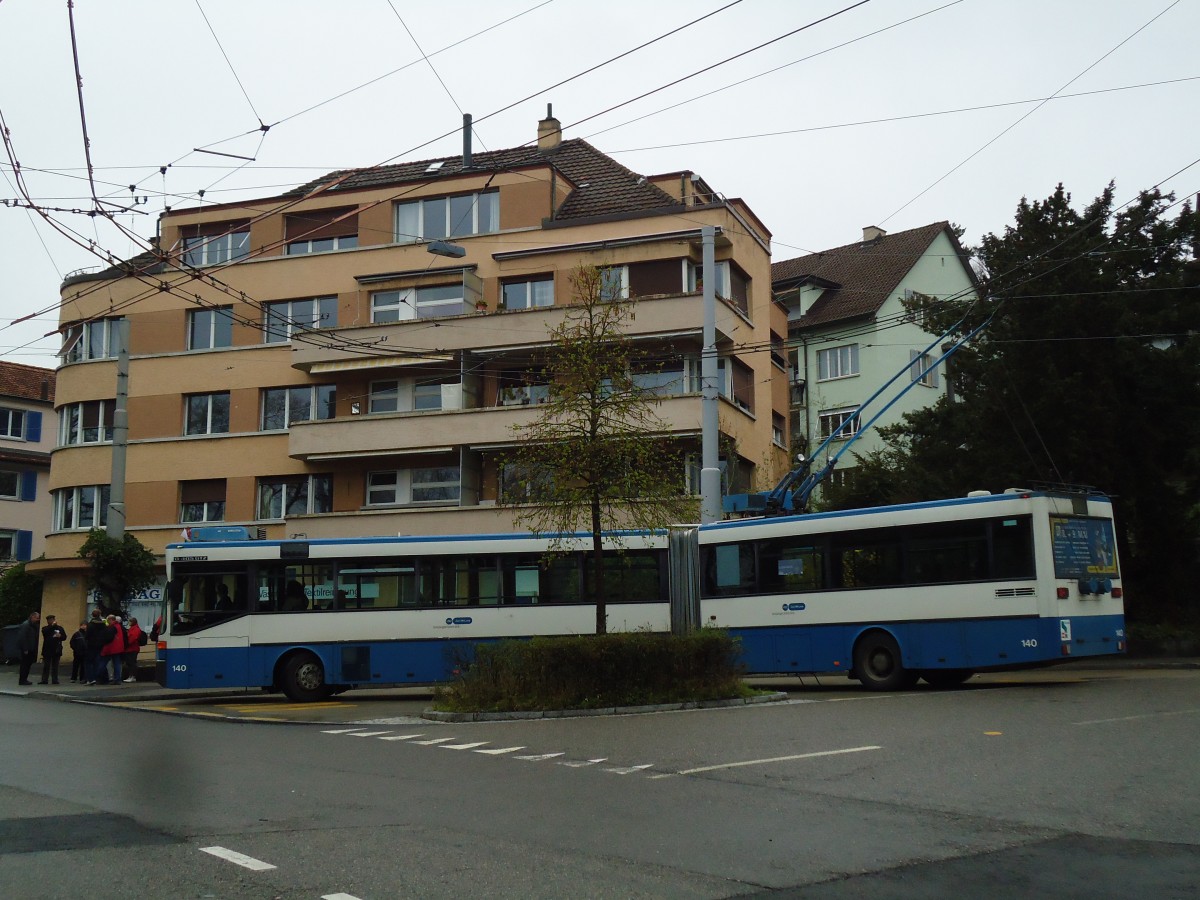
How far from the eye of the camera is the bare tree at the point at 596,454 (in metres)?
19.3

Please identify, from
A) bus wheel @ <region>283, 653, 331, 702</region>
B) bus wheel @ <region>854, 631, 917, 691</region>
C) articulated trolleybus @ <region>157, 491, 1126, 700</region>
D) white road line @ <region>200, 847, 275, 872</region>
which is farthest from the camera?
bus wheel @ <region>283, 653, 331, 702</region>

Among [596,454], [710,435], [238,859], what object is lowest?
[238,859]

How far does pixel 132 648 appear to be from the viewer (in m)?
28.9

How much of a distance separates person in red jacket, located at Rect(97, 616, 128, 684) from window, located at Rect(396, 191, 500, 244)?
15158 mm

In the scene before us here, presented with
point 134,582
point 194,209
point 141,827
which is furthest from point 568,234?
point 141,827

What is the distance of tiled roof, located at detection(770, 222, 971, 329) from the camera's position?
171 feet

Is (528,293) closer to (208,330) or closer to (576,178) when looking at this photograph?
(576,178)

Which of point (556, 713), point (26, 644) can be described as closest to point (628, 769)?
point (556, 713)

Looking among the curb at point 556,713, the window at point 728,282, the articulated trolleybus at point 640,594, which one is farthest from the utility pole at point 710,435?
the window at point 728,282

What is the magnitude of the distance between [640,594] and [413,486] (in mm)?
15926

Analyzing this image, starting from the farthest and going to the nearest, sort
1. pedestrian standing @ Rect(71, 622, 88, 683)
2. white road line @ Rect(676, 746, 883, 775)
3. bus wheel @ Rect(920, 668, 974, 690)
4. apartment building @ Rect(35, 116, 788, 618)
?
apartment building @ Rect(35, 116, 788, 618)
pedestrian standing @ Rect(71, 622, 88, 683)
bus wheel @ Rect(920, 668, 974, 690)
white road line @ Rect(676, 746, 883, 775)

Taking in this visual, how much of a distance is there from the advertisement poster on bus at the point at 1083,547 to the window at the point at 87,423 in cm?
3096

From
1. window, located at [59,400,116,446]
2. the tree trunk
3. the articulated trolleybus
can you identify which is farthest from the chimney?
the tree trunk

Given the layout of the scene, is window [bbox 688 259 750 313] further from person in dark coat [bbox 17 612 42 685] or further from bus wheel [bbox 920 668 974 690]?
person in dark coat [bbox 17 612 42 685]
